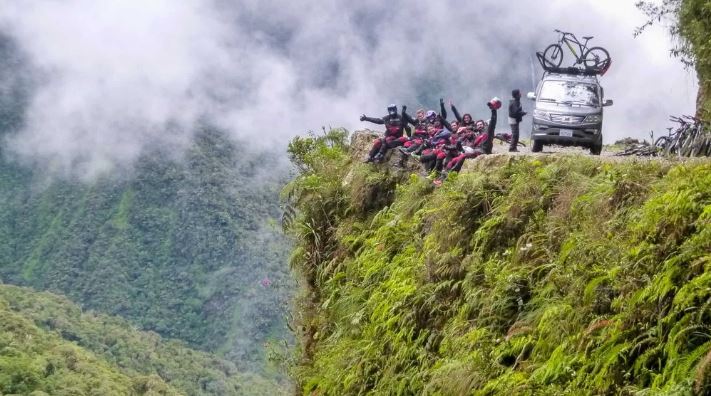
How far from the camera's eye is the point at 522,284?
23.7 ft

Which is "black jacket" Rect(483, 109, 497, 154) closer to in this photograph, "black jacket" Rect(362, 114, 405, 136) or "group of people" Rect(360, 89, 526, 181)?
"group of people" Rect(360, 89, 526, 181)

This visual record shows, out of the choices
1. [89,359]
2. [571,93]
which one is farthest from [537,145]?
[89,359]

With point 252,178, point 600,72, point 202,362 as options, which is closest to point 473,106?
point 252,178

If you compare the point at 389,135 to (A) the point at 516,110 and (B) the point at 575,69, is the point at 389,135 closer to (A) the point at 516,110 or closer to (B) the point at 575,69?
(A) the point at 516,110

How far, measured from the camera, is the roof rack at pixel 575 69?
15.6m

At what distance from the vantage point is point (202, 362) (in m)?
100

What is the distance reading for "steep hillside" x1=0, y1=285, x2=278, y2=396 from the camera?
61844 mm

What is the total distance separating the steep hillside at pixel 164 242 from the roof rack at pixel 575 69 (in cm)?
9581

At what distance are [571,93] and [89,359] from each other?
67.3 m

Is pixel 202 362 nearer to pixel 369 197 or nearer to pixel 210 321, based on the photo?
pixel 210 321

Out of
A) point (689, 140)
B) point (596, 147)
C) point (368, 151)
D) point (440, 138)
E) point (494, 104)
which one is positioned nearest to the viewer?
point (689, 140)

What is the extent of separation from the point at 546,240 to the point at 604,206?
70 cm

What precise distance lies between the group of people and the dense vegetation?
74 cm

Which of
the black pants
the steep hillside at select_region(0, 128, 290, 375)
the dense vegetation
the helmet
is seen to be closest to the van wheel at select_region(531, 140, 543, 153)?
the black pants
